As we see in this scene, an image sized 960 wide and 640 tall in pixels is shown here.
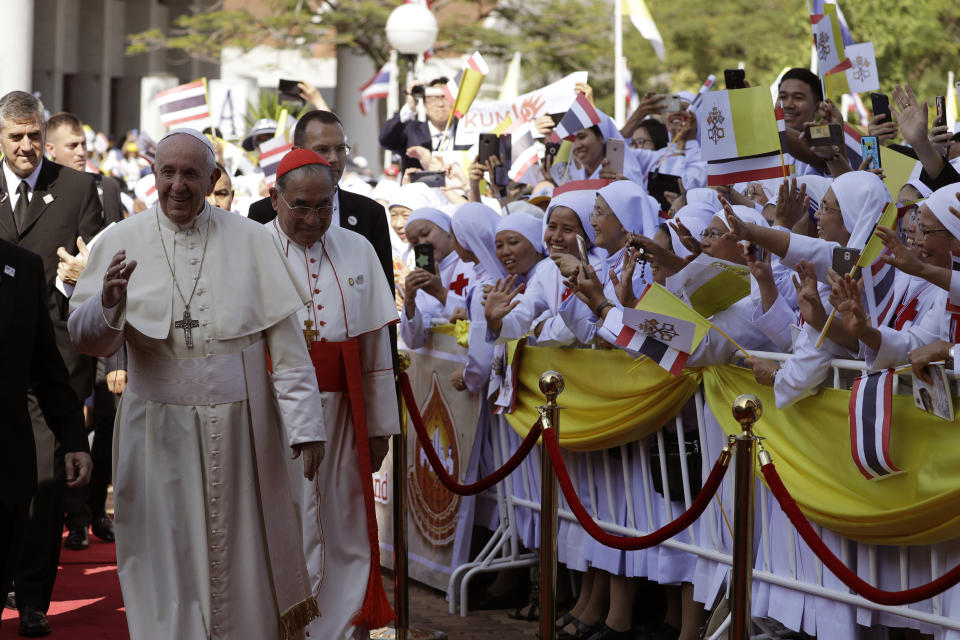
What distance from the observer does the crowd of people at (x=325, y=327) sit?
5113 millimetres

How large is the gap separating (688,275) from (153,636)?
2.77 metres

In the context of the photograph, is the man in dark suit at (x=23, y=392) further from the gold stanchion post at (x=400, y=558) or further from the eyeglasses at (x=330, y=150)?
the gold stanchion post at (x=400, y=558)

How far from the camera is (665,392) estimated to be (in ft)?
20.5

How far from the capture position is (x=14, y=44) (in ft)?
66.0

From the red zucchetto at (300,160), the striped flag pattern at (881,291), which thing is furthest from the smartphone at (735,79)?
the red zucchetto at (300,160)

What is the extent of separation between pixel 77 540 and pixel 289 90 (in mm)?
4064

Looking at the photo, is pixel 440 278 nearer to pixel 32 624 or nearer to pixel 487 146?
pixel 487 146

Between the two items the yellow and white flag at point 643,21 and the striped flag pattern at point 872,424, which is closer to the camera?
the striped flag pattern at point 872,424

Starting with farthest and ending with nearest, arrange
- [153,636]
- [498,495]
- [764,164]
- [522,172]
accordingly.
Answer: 1. [522,172]
2. [498,495]
3. [764,164]
4. [153,636]

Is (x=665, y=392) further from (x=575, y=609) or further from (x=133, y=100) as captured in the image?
(x=133, y=100)

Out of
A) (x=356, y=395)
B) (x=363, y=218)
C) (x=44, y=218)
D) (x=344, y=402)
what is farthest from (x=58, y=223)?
(x=356, y=395)

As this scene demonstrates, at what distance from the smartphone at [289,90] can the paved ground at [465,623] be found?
4522 mm

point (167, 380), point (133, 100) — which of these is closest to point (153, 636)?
point (167, 380)

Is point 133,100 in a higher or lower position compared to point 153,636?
higher
